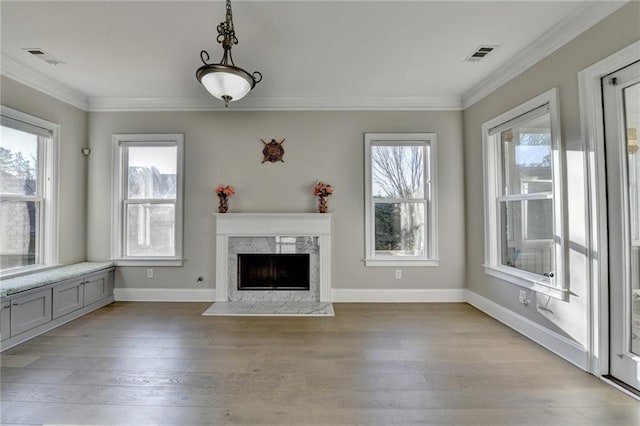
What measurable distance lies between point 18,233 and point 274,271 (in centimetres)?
294

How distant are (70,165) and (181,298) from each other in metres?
2.26

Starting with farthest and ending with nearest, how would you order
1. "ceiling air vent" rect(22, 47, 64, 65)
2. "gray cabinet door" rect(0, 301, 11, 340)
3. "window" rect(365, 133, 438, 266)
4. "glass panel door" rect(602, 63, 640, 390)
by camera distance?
"window" rect(365, 133, 438, 266) → "ceiling air vent" rect(22, 47, 64, 65) → "gray cabinet door" rect(0, 301, 11, 340) → "glass panel door" rect(602, 63, 640, 390)

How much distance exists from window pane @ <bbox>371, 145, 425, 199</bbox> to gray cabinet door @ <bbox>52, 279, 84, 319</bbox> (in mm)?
3886

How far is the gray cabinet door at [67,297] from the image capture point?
3.33 m

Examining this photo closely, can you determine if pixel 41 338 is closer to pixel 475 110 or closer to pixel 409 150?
pixel 409 150

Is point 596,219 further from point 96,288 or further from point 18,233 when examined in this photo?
point 18,233

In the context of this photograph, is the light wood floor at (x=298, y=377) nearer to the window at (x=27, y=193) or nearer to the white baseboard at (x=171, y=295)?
the white baseboard at (x=171, y=295)

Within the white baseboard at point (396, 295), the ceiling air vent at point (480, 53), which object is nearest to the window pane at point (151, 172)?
the white baseboard at point (396, 295)

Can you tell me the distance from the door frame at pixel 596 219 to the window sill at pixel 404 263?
1.95 meters

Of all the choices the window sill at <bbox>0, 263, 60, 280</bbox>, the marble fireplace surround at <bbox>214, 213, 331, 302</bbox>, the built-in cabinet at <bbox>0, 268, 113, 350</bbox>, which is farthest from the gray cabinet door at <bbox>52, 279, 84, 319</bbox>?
the marble fireplace surround at <bbox>214, 213, 331, 302</bbox>

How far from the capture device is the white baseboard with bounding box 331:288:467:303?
423 cm

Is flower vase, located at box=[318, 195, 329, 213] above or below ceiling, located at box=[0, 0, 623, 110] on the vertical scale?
below

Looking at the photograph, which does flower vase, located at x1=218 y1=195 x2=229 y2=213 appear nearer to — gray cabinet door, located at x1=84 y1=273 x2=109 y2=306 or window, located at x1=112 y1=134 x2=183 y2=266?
window, located at x1=112 y1=134 x2=183 y2=266

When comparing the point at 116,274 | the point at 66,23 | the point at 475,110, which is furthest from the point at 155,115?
the point at 475,110
